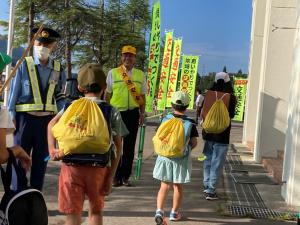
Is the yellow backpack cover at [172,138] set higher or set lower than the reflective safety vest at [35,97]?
lower

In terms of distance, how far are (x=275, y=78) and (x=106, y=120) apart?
7.36m

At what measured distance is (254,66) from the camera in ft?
47.6

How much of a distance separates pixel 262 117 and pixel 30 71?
6684 millimetres

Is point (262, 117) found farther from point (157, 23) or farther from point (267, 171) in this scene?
point (157, 23)

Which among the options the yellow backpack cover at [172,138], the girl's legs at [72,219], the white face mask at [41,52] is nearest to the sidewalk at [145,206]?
the yellow backpack cover at [172,138]

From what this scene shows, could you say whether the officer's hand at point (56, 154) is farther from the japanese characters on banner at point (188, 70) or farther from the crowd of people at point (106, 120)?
the japanese characters on banner at point (188, 70)

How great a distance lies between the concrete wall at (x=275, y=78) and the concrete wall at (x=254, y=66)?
138 inches

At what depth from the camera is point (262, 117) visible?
10.8 metres

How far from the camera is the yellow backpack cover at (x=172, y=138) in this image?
5430 millimetres

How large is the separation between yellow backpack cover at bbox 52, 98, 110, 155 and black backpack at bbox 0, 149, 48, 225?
27.3 inches

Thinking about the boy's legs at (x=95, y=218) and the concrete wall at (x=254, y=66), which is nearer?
the boy's legs at (x=95, y=218)

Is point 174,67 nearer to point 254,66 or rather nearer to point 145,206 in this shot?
point 254,66

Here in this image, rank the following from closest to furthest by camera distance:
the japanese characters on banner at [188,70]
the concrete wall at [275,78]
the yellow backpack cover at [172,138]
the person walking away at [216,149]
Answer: the yellow backpack cover at [172,138], the person walking away at [216,149], the concrete wall at [275,78], the japanese characters on banner at [188,70]

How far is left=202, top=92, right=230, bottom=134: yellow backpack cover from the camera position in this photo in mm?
6766
